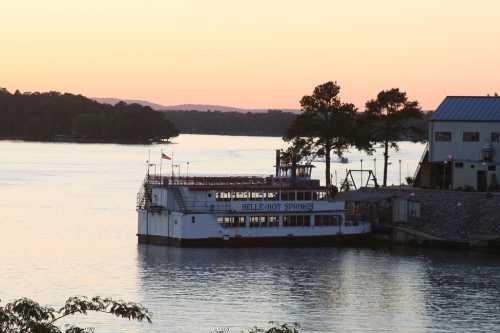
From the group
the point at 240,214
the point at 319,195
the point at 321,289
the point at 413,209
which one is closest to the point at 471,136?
the point at 413,209

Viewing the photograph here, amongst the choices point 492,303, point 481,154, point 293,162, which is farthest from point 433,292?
point 481,154

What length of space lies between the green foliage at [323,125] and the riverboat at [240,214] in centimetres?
1677

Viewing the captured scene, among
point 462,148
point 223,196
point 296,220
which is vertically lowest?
point 296,220

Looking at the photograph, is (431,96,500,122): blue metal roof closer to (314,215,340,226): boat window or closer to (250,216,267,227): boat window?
(314,215,340,226): boat window

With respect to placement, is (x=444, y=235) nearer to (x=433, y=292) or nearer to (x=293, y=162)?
(x=293, y=162)

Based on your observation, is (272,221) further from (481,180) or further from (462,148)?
(462,148)

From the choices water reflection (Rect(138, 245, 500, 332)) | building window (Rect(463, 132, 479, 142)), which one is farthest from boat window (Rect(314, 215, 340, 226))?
building window (Rect(463, 132, 479, 142))

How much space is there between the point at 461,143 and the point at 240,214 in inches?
834

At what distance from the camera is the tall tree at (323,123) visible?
101 metres

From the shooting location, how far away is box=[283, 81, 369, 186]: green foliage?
3986 inches

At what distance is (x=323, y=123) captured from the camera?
332 feet

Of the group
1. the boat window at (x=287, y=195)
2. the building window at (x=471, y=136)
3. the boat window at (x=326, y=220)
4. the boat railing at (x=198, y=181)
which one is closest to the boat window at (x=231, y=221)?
the boat railing at (x=198, y=181)

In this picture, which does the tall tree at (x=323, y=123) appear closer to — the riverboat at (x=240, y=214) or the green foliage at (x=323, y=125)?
the green foliage at (x=323, y=125)

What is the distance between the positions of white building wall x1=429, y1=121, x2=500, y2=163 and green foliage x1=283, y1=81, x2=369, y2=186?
7.85 metres
